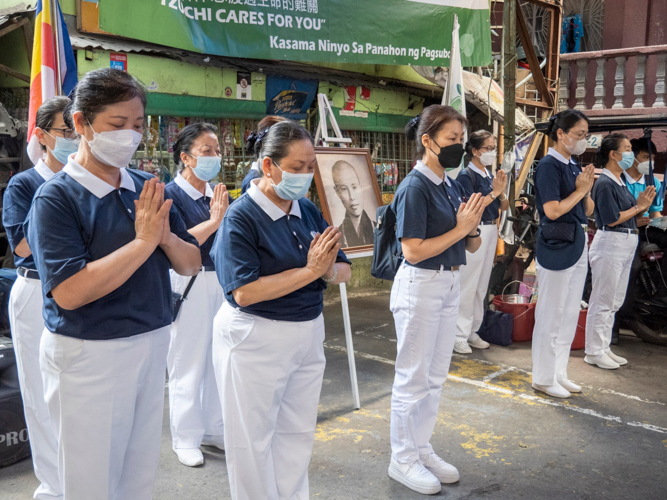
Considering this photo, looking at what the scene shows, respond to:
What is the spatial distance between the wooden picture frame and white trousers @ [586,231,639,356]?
195 centimetres

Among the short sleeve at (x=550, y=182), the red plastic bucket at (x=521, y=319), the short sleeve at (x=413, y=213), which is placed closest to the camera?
the short sleeve at (x=413, y=213)

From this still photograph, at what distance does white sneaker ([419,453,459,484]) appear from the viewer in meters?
3.12

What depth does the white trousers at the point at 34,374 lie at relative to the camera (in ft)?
8.82

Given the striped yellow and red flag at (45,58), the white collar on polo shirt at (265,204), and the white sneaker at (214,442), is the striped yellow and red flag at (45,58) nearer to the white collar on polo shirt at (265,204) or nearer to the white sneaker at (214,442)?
the white collar on polo shirt at (265,204)

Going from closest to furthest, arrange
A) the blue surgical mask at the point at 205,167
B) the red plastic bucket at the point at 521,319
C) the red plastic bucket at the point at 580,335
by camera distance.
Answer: the blue surgical mask at the point at 205,167 < the red plastic bucket at the point at 580,335 < the red plastic bucket at the point at 521,319

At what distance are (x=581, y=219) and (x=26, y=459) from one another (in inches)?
147

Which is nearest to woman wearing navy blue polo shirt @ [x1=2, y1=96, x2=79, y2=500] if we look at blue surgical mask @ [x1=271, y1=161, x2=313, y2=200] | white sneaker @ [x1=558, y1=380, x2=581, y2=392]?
blue surgical mask @ [x1=271, y1=161, x2=313, y2=200]

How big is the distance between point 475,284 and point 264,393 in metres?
3.61

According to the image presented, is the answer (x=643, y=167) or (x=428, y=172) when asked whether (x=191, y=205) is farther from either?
(x=643, y=167)

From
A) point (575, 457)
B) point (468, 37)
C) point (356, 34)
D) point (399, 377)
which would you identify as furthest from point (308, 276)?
point (468, 37)

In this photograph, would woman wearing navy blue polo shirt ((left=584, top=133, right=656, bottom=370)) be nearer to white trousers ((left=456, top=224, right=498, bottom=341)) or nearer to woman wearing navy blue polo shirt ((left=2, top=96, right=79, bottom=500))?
white trousers ((left=456, top=224, right=498, bottom=341))

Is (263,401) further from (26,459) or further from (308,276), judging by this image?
(26,459)

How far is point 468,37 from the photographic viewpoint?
6.11 m

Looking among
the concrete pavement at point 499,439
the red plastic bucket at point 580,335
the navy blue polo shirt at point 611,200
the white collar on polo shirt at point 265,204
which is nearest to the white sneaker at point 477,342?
the concrete pavement at point 499,439
